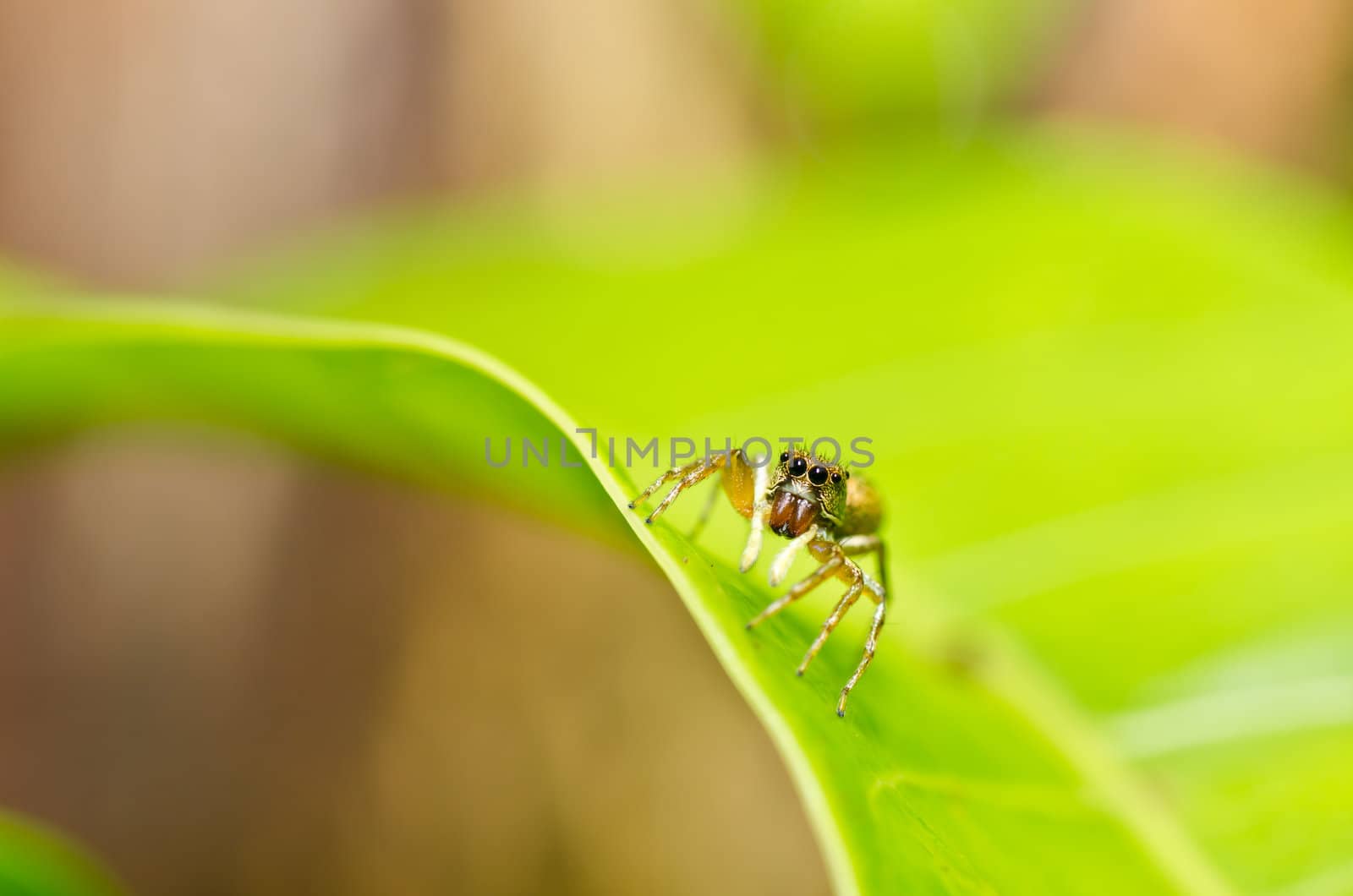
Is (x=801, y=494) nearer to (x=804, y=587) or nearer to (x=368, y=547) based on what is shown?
(x=804, y=587)

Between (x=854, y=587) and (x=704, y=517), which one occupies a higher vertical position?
(x=704, y=517)

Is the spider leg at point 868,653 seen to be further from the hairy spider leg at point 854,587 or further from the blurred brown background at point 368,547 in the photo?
the blurred brown background at point 368,547

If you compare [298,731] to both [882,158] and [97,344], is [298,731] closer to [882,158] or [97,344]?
[882,158]

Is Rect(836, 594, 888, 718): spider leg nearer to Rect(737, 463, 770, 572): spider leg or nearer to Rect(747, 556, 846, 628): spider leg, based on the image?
Rect(747, 556, 846, 628): spider leg

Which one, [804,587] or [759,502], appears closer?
[804,587]

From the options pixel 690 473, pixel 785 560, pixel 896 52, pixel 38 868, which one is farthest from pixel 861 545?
pixel 896 52

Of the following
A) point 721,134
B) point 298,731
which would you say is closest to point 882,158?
point 721,134

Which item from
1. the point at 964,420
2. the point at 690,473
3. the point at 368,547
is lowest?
the point at 690,473
